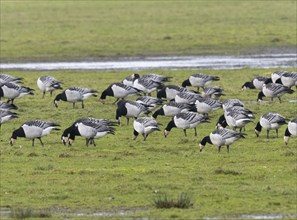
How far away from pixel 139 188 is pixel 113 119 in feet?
32.7

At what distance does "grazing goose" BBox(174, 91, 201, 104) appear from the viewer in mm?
25906

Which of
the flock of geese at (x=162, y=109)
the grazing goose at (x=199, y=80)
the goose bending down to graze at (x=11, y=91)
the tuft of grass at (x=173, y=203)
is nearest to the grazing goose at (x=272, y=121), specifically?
the flock of geese at (x=162, y=109)

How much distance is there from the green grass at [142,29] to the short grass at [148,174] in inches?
969

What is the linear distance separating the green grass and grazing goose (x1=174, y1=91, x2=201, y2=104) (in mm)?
22280

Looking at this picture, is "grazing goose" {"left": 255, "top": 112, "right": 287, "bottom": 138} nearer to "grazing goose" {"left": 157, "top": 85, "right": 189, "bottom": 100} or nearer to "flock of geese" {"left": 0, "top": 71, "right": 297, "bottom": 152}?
"flock of geese" {"left": 0, "top": 71, "right": 297, "bottom": 152}

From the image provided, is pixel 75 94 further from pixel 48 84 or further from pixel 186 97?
pixel 186 97

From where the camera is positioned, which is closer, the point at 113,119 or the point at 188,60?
the point at 113,119

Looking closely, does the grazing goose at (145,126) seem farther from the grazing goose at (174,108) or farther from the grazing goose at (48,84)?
the grazing goose at (48,84)

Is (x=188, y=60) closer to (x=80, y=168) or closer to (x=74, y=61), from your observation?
(x=74, y=61)

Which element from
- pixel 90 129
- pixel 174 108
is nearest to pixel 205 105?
pixel 174 108

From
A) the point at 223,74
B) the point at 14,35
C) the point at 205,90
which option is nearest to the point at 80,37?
the point at 14,35

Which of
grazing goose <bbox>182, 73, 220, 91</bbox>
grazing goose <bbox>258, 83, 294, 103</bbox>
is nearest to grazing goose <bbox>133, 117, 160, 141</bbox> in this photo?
grazing goose <bbox>258, 83, 294, 103</bbox>

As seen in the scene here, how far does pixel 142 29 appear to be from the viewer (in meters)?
62.2

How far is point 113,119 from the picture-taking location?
1045 inches
